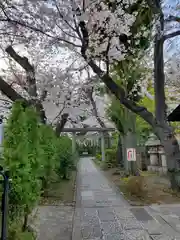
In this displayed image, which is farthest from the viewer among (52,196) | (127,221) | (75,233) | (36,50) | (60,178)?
(60,178)

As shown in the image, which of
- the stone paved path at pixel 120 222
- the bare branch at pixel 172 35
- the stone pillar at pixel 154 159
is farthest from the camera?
the stone pillar at pixel 154 159

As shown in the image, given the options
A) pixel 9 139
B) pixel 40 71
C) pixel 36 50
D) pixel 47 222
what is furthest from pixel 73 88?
pixel 9 139

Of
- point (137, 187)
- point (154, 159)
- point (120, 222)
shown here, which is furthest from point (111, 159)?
point (120, 222)

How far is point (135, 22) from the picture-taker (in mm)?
6684

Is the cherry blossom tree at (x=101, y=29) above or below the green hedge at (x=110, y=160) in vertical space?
above

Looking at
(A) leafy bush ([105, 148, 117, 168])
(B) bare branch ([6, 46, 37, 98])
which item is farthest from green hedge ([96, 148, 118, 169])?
(B) bare branch ([6, 46, 37, 98])

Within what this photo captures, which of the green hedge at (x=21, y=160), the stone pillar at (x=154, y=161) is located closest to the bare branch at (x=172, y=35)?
the green hedge at (x=21, y=160)

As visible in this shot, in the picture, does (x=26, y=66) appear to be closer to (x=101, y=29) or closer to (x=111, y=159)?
(x=101, y=29)

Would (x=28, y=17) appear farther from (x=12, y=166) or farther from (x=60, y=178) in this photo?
(x=60, y=178)

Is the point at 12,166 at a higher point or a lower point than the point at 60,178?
higher

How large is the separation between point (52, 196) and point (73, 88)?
486 centimetres

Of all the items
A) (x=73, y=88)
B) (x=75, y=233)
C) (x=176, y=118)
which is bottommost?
(x=75, y=233)

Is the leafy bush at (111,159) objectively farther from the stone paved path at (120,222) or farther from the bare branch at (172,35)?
the bare branch at (172,35)

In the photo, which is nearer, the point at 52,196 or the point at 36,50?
the point at 52,196
